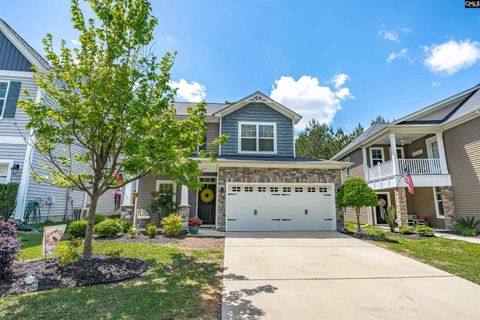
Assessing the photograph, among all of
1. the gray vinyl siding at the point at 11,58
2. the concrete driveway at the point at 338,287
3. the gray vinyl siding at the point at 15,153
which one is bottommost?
the concrete driveway at the point at 338,287

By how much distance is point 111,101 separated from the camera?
493cm

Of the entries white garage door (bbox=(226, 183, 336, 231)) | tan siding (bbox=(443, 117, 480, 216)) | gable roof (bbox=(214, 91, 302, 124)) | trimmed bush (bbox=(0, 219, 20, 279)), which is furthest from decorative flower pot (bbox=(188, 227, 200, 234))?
tan siding (bbox=(443, 117, 480, 216))

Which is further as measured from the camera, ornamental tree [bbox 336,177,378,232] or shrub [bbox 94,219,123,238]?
ornamental tree [bbox 336,177,378,232]

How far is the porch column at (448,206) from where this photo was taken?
1186cm

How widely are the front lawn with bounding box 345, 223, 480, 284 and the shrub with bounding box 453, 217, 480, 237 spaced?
1.90 meters

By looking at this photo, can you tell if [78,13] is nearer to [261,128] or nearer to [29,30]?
[29,30]

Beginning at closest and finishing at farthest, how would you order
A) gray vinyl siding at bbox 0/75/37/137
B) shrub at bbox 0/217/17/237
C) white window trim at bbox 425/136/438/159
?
shrub at bbox 0/217/17/237 → gray vinyl siding at bbox 0/75/37/137 → white window trim at bbox 425/136/438/159

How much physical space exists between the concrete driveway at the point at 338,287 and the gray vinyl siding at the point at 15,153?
9672 mm

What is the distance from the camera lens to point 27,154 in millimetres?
10070

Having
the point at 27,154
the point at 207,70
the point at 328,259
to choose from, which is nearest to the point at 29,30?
the point at 27,154

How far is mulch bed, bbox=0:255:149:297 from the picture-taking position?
13.4ft

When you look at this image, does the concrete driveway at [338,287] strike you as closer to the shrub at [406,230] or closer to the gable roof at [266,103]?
the shrub at [406,230]

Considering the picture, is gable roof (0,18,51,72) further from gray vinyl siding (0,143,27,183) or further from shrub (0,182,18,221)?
shrub (0,182,18,221)

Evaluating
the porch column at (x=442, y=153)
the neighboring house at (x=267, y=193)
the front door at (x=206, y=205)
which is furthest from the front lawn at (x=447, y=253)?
the front door at (x=206, y=205)
